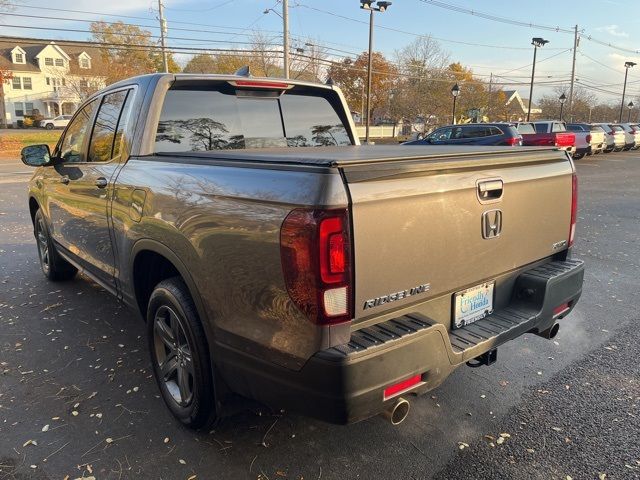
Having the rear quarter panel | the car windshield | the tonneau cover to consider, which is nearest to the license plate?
the tonneau cover

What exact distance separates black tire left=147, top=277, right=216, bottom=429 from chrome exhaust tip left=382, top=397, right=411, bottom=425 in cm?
97

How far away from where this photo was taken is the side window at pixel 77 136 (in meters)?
4.31

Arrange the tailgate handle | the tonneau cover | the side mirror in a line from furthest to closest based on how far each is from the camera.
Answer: the side mirror < the tailgate handle < the tonneau cover

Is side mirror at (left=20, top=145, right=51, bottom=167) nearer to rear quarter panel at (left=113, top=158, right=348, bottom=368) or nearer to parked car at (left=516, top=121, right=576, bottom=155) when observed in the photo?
rear quarter panel at (left=113, top=158, right=348, bottom=368)

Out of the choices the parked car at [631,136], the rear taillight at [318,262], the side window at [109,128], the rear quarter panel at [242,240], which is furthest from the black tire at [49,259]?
the parked car at [631,136]

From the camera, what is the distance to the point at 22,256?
6.87m

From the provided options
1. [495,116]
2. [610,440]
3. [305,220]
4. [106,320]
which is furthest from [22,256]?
[495,116]

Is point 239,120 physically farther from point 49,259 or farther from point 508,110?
point 508,110

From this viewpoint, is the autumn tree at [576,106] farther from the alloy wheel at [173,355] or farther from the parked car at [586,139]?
the alloy wheel at [173,355]

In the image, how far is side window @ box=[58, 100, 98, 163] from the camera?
14.1 ft

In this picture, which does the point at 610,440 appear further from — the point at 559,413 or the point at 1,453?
the point at 1,453

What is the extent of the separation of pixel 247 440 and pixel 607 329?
3301mm

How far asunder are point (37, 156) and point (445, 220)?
4015mm

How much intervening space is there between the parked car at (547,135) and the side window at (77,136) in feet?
64.8
